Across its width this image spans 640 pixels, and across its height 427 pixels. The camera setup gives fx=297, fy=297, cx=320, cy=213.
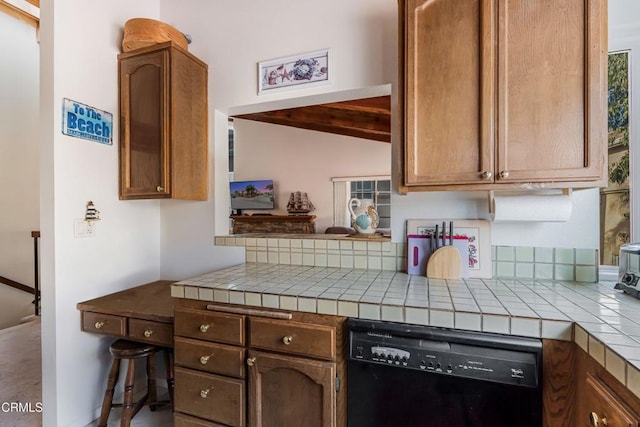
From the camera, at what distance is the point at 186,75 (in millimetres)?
1773

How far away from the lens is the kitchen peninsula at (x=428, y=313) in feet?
2.70

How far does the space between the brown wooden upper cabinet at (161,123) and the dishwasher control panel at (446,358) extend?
1.36 metres

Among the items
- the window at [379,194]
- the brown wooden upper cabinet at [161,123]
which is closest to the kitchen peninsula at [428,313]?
the brown wooden upper cabinet at [161,123]

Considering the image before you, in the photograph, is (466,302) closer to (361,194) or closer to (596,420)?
(596,420)

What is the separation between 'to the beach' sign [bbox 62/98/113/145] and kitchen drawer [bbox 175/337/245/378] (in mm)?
1240

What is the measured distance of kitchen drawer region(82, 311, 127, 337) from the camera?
1550 millimetres

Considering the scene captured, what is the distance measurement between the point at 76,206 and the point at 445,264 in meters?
1.95

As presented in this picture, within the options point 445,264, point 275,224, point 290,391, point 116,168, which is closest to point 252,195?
point 275,224

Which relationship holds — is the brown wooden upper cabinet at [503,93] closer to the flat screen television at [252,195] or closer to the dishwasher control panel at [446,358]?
the dishwasher control panel at [446,358]

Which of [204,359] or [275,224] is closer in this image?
[204,359]

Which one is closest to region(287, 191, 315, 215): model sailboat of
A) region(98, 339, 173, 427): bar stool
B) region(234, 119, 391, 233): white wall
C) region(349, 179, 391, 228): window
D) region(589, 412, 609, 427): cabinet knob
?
region(234, 119, 391, 233): white wall

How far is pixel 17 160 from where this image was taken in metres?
3.65

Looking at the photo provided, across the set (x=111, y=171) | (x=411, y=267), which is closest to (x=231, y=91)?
(x=111, y=171)

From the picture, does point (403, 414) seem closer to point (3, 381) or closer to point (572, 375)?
point (572, 375)
